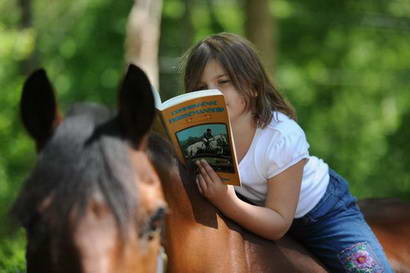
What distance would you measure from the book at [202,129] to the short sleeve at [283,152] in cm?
19

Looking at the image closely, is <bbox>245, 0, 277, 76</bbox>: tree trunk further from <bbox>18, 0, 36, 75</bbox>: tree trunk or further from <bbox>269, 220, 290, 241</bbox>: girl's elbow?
<bbox>269, 220, 290, 241</bbox>: girl's elbow

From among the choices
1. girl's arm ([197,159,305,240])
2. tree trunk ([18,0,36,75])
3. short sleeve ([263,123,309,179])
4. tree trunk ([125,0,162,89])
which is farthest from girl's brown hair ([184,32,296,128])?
tree trunk ([18,0,36,75])

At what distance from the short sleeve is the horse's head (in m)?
0.79

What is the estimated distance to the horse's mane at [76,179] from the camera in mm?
2035

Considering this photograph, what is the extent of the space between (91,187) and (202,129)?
89cm

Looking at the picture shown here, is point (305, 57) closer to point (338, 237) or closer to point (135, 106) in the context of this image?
point (338, 237)

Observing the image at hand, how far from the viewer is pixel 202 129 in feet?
9.38

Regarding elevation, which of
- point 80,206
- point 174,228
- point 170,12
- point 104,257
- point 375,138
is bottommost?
point 375,138

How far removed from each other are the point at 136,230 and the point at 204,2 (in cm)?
2076

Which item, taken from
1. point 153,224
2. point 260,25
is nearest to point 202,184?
point 153,224

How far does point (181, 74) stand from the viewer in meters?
3.34

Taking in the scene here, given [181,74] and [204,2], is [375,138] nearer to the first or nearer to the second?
[204,2]

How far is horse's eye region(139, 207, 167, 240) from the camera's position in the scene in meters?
2.15

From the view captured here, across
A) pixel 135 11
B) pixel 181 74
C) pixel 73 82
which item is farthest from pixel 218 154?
pixel 73 82
